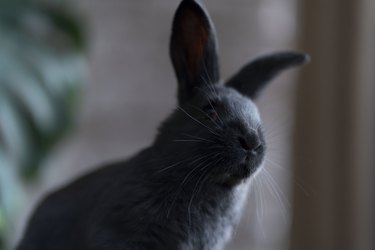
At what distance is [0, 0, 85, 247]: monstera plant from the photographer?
1325mm

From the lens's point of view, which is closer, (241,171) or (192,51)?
(241,171)

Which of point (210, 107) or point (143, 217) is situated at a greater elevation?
point (210, 107)

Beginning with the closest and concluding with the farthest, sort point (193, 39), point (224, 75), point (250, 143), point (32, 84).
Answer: point (250, 143)
point (193, 39)
point (32, 84)
point (224, 75)

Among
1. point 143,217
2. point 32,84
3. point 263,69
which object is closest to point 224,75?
point 32,84

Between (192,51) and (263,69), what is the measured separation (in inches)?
3.7

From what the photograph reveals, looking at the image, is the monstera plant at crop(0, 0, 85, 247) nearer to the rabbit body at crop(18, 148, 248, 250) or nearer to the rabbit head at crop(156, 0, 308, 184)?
the rabbit body at crop(18, 148, 248, 250)

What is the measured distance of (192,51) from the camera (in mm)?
817

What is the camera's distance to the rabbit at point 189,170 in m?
0.72

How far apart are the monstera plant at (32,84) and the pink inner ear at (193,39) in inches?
24.1

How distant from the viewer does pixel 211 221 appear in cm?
78

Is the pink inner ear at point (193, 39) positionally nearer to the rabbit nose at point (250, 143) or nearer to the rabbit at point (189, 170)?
the rabbit at point (189, 170)

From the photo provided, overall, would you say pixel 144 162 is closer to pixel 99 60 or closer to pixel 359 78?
pixel 359 78

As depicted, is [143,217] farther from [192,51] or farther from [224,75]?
[224,75]

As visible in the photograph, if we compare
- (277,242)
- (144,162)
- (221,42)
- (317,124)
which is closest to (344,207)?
(317,124)
